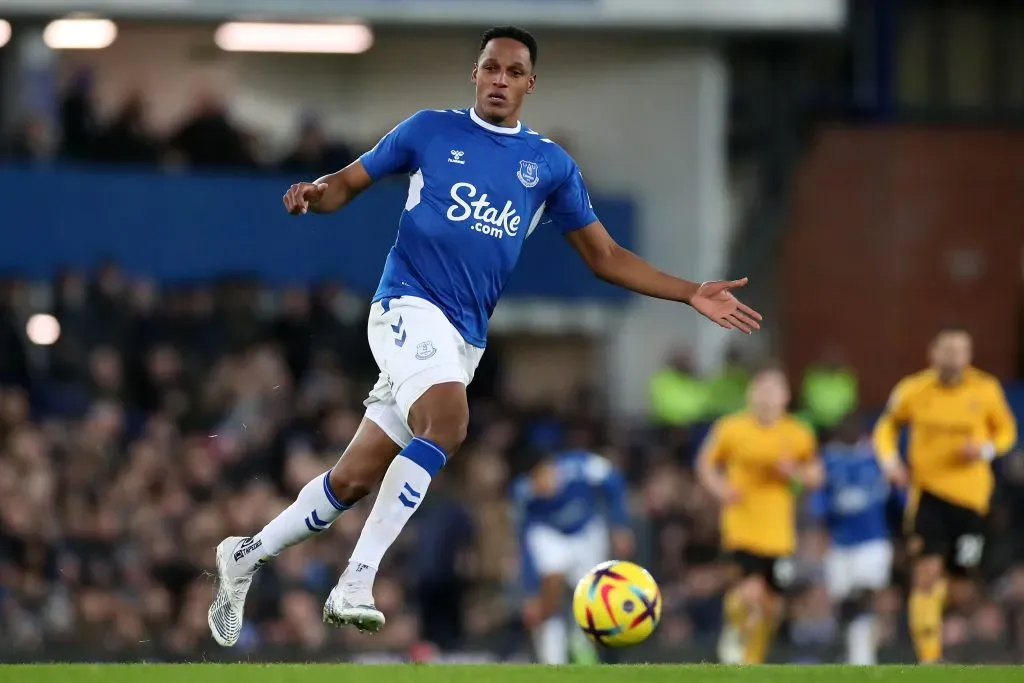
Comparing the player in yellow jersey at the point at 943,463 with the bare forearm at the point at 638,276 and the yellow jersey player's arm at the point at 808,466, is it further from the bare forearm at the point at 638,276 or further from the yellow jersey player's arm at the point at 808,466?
the bare forearm at the point at 638,276

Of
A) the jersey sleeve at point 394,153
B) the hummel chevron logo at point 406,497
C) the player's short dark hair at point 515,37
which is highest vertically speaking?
the player's short dark hair at point 515,37

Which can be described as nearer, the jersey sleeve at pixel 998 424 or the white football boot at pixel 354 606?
the white football boot at pixel 354 606

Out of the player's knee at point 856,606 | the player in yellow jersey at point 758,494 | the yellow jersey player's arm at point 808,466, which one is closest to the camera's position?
the player in yellow jersey at point 758,494

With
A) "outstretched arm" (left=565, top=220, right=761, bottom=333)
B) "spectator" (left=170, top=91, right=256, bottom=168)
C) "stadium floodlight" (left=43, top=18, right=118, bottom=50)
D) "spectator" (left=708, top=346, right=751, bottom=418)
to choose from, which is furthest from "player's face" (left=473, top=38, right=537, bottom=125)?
"stadium floodlight" (left=43, top=18, right=118, bottom=50)

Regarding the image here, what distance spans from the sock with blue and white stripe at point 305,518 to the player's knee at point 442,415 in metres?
0.57

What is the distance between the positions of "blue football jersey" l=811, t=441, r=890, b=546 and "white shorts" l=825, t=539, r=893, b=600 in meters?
0.07

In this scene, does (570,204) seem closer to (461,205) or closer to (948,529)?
(461,205)

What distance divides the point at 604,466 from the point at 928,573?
352cm

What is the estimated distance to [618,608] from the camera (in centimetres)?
1060

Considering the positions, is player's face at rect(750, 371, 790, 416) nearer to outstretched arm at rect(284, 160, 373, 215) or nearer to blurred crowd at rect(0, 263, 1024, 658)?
blurred crowd at rect(0, 263, 1024, 658)

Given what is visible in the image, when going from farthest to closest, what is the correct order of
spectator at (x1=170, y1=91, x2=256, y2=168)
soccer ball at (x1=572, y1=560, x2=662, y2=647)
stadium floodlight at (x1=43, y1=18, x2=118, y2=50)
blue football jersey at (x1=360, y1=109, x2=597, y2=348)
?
stadium floodlight at (x1=43, y1=18, x2=118, y2=50) → spectator at (x1=170, y1=91, x2=256, y2=168) → soccer ball at (x1=572, y1=560, x2=662, y2=647) → blue football jersey at (x1=360, y1=109, x2=597, y2=348)

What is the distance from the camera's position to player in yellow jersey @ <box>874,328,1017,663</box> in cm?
1446

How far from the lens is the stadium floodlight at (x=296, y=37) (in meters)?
22.5

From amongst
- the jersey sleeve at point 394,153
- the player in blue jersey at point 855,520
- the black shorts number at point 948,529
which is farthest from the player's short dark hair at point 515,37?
the player in blue jersey at point 855,520
